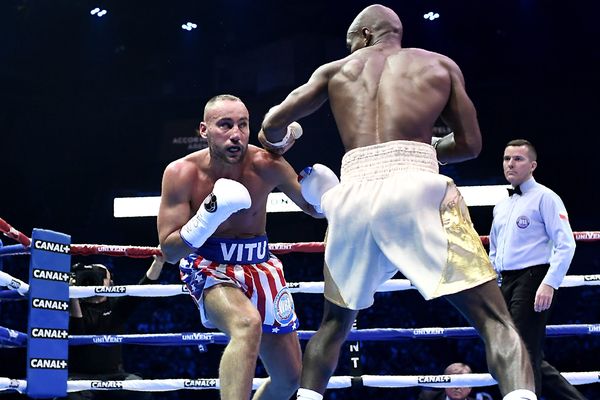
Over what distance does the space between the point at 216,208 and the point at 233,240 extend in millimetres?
358

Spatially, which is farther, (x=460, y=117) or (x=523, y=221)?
(x=523, y=221)

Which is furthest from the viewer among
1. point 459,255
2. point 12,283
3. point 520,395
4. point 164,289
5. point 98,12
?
point 98,12

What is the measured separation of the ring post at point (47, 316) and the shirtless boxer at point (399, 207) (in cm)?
173

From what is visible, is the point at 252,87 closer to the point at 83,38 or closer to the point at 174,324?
the point at 83,38

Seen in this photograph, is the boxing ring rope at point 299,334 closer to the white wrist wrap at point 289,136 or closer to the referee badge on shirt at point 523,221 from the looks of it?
the referee badge on shirt at point 523,221

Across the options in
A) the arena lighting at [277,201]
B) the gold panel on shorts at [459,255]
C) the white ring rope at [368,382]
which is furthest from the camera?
the arena lighting at [277,201]

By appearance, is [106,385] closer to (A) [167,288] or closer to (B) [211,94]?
(A) [167,288]

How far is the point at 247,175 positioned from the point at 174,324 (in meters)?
8.00

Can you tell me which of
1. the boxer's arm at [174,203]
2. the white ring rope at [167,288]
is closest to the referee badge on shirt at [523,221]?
the white ring rope at [167,288]

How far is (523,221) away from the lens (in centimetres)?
412

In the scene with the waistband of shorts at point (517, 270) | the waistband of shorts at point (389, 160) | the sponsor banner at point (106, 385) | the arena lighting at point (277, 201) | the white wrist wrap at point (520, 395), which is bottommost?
the sponsor banner at point (106, 385)

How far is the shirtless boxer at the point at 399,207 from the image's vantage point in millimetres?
2307

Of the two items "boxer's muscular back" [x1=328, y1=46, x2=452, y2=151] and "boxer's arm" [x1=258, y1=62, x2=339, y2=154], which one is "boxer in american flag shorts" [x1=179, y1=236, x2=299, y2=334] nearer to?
"boxer's arm" [x1=258, y1=62, x2=339, y2=154]

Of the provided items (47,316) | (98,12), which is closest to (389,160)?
(47,316)
